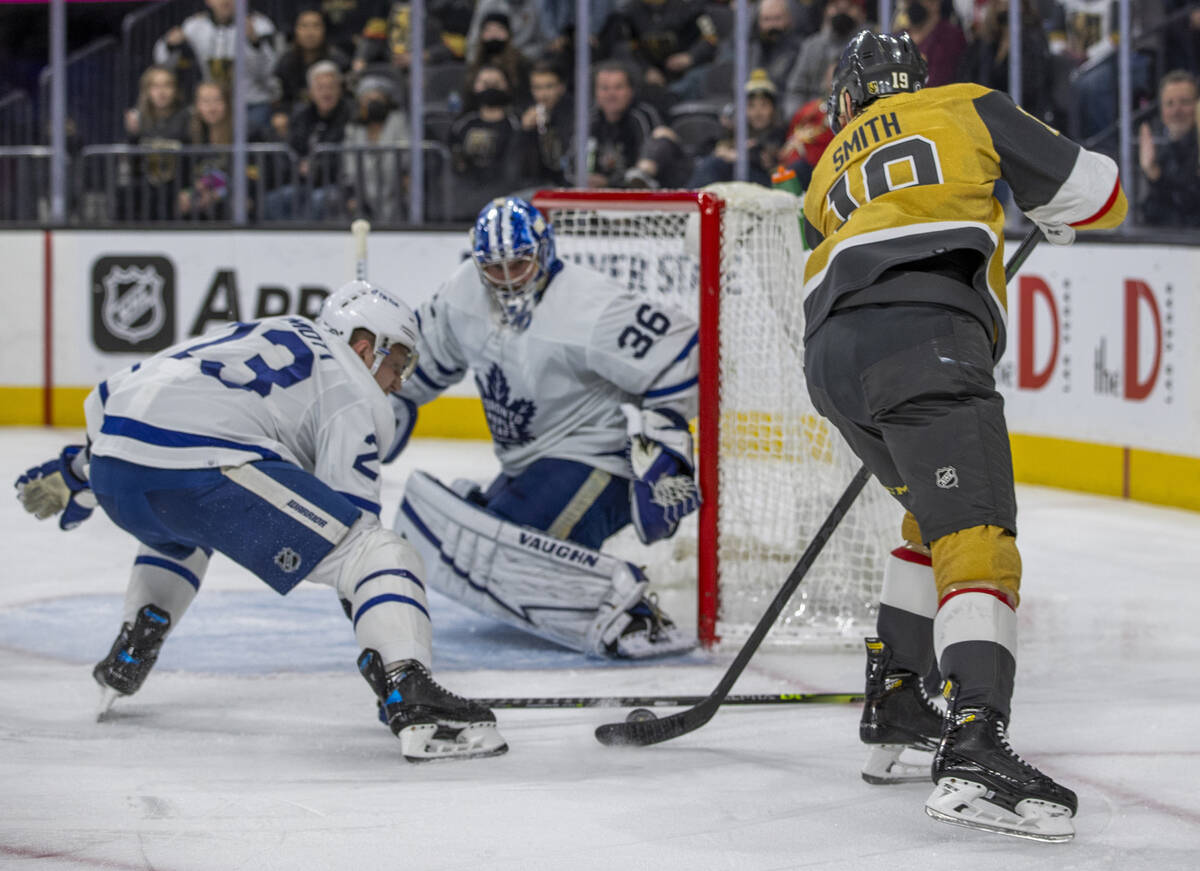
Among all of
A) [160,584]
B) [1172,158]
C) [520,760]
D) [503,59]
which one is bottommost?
[520,760]

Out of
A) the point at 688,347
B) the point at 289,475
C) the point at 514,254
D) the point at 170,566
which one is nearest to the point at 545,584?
the point at 688,347

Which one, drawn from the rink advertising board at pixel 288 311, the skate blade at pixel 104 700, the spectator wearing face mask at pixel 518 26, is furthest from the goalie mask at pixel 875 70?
the spectator wearing face mask at pixel 518 26

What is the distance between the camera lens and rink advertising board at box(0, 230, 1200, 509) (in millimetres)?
5738

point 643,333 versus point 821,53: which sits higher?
point 821,53

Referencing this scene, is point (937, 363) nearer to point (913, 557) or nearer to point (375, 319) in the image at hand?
point (913, 557)

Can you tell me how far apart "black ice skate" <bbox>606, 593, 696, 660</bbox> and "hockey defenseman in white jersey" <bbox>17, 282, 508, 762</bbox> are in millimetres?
746

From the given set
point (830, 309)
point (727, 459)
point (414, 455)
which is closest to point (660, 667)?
point (727, 459)

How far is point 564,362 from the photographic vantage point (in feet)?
12.1

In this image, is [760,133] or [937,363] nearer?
[937,363]

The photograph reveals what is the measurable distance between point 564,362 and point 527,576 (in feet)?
1.55

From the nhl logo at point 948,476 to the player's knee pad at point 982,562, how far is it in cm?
7

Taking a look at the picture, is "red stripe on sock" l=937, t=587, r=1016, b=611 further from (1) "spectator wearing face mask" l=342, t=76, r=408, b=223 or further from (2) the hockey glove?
(1) "spectator wearing face mask" l=342, t=76, r=408, b=223

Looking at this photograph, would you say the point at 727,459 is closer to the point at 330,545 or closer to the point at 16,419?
the point at 330,545

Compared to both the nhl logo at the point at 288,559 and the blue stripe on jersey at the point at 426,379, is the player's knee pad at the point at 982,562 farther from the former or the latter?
the blue stripe on jersey at the point at 426,379
